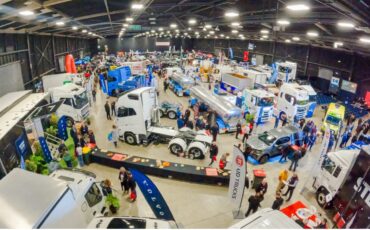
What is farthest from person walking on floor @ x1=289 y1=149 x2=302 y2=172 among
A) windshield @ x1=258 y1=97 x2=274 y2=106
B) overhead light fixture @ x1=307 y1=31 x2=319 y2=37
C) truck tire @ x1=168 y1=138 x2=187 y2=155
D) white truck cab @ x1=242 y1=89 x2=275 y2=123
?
overhead light fixture @ x1=307 y1=31 x2=319 y2=37

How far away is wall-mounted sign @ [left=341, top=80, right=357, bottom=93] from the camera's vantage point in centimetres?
2169

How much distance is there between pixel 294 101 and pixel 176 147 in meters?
9.48

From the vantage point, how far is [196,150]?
10.8m

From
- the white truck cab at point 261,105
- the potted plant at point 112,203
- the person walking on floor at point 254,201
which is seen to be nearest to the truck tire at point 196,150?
the person walking on floor at point 254,201

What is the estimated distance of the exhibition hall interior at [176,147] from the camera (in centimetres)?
584

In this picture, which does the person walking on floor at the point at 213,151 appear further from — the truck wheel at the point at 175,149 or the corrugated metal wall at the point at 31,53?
the corrugated metal wall at the point at 31,53

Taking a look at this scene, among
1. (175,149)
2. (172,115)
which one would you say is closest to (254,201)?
(175,149)

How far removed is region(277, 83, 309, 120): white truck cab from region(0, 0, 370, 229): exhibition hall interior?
0.30 ft

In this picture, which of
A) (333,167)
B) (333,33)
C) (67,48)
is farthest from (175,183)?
(67,48)

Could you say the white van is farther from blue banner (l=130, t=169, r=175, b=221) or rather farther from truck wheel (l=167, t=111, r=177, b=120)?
truck wheel (l=167, t=111, r=177, b=120)

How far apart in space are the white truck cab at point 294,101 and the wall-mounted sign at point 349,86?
9507 millimetres

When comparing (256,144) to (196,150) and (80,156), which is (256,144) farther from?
(80,156)

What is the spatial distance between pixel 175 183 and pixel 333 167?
19.1 feet

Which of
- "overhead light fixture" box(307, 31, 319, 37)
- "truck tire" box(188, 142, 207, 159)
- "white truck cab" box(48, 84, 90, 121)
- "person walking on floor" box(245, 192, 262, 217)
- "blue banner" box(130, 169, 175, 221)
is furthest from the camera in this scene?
"overhead light fixture" box(307, 31, 319, 37)
